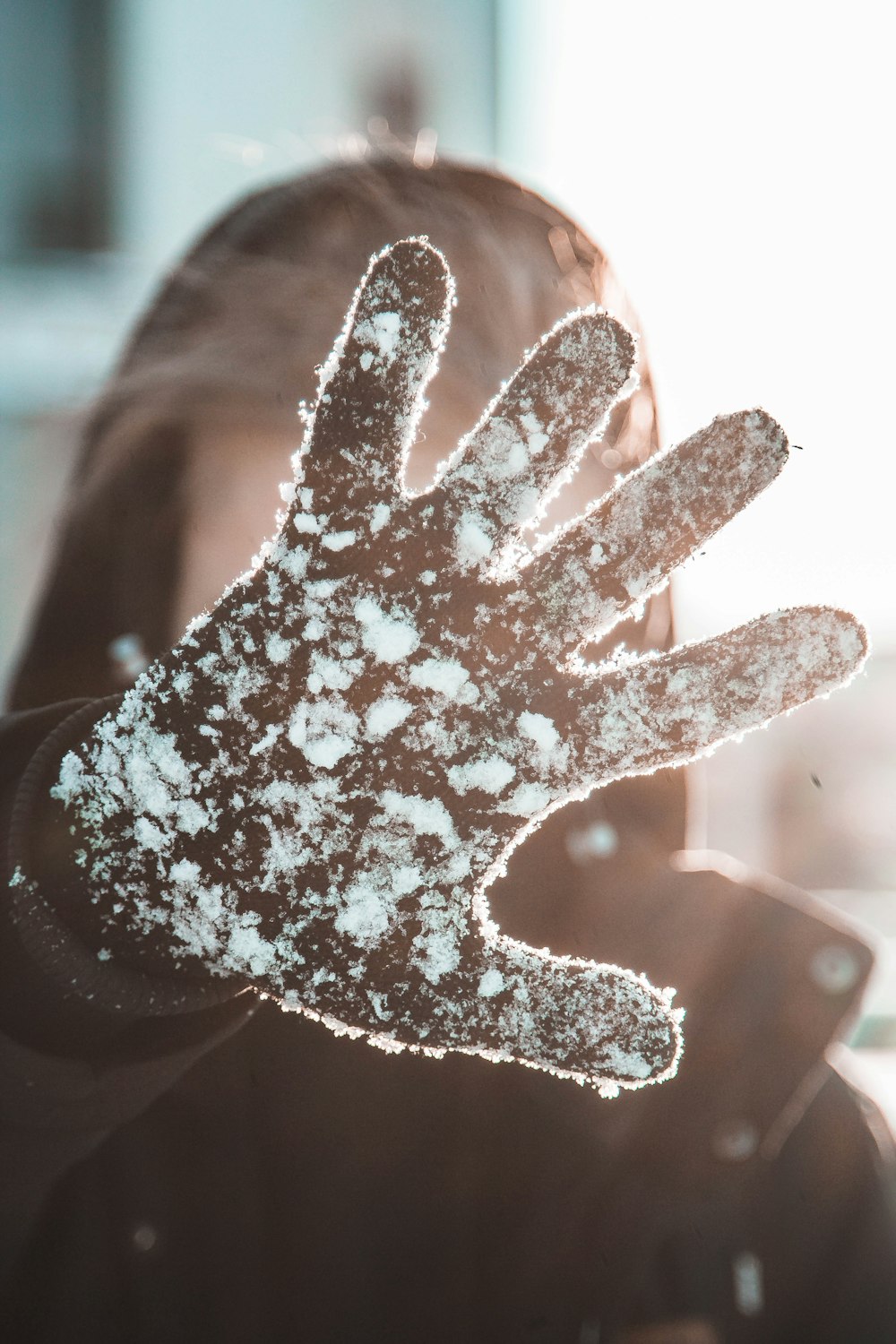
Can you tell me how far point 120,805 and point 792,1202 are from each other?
91cm

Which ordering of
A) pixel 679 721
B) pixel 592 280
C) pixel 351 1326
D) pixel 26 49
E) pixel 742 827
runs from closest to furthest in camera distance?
pixel 679 721 → pixel 351 1326 → pixel 592 280 → pixel 26 49 → pixel 742 827

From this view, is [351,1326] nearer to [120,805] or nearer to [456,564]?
[120,805]

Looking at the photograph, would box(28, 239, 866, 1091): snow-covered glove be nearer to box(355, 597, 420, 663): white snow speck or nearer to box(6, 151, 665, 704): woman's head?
box(355, 597, 420, 663): white snow speck

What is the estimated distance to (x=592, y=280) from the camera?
114 centimetres

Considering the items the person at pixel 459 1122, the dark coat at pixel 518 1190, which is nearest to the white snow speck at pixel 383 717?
the person at pixel 459 1122

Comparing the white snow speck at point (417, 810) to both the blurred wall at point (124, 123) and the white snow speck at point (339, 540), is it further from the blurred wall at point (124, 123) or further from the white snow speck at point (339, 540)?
the blurred wall at point (124, 123)

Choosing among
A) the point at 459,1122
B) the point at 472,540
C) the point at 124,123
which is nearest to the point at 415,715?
the point at 472,540

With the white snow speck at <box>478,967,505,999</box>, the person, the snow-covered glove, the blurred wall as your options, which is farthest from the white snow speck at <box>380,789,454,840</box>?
the blurred wall

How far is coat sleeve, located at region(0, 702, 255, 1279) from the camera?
54 centimetres

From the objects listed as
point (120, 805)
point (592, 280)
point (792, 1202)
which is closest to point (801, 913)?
point (792, 1202)

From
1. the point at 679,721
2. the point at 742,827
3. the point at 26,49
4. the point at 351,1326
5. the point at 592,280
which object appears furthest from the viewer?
the point at 742,827

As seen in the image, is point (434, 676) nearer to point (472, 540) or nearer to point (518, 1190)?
point (472, 540)

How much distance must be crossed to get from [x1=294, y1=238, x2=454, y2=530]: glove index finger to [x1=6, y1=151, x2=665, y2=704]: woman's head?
0.49m

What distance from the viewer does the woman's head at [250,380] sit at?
41.4 inches
